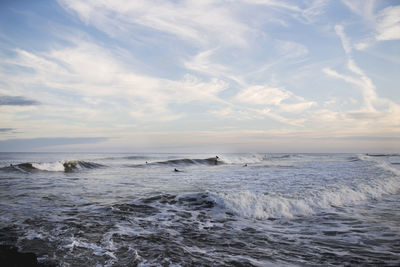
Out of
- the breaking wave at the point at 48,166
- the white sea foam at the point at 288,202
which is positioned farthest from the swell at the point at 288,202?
the breaking wave at the point at 48,166

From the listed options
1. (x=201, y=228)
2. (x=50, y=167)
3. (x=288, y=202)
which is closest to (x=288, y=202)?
(x=288, y=202)

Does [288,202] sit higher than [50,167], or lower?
higher

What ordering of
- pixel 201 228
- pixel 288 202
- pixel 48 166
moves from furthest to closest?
pixel 48 166 < pixel 288 202 < pixel 201 228

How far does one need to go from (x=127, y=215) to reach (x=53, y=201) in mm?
3484

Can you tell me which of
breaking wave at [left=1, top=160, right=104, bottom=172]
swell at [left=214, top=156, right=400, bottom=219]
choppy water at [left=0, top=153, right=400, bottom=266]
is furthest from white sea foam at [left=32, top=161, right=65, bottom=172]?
swell at [left=214, top=156, right=400, bottom=219]

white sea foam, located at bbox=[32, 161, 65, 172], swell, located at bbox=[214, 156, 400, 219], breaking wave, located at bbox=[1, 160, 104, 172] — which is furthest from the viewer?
white sea foam, located at bbox=[32, 161, 65, 172]

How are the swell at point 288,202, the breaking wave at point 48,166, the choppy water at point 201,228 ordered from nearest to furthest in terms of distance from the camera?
the choppy water at point 201,228 → the swell at point 288,202 → the breaking wave at point 48,166

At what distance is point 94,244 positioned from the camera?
4781 millimetres

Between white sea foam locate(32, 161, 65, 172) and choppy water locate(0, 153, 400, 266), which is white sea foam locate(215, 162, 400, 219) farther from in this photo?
white sea foam locate(32, 161, 65, 172)

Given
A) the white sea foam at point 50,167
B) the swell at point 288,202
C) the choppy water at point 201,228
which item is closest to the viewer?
the choppy water at point 201,228

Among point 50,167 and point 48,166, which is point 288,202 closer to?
point 50,167

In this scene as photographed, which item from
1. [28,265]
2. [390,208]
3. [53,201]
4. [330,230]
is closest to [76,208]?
[53,201]

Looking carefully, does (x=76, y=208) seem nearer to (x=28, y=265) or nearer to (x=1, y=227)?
(x=1, y=227)

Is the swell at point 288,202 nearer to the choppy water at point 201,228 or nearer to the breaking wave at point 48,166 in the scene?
the choppy water at point 201,228
